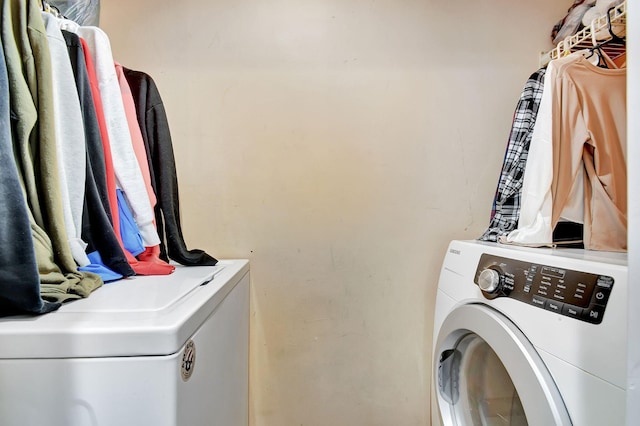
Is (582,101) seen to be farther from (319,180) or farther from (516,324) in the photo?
(319,180)

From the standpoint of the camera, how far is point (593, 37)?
976mm

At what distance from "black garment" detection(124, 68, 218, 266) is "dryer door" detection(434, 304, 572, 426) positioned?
72cm

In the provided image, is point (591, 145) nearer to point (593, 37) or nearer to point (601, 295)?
point (593, 37)

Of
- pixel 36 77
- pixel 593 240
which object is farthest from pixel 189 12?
pixel 593 240

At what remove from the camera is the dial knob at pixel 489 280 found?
68 cm

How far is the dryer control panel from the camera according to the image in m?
0.50

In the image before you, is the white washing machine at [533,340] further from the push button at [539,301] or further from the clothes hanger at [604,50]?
the clothes hanger at [604,50]

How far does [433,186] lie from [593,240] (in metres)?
0.50

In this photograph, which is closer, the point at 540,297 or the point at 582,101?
the point at 540,297

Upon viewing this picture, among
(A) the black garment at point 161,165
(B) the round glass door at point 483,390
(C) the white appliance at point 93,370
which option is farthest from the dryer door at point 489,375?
(A) the black garment at point 161,165

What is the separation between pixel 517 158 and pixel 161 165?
1.09 meters

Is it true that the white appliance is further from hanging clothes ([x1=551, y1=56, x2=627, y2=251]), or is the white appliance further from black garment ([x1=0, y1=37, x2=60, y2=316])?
hanging clothes ([x1=551, y1=56, x2=627, y2=251])

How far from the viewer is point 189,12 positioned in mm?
1204

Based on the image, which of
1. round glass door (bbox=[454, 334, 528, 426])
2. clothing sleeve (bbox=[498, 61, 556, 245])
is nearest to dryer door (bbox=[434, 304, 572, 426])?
round glass door (bbox=[454, 334, 528, 426])
